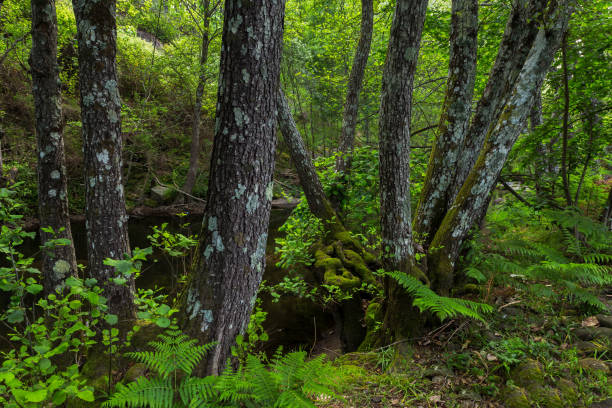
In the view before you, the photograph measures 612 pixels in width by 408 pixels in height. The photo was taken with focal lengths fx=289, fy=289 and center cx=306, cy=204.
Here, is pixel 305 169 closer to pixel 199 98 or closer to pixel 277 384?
pixel 277 384

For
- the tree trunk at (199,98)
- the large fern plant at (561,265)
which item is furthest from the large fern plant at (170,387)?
the tree trunk at (199,98)

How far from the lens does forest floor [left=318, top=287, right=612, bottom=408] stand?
7.44ft

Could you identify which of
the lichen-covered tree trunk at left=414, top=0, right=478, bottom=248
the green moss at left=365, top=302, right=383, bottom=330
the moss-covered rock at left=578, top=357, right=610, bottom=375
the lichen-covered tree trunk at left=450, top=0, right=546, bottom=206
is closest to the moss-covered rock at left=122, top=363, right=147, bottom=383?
the green moss at left=365, top=302, right=383, bottom=330

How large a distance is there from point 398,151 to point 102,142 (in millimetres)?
3067

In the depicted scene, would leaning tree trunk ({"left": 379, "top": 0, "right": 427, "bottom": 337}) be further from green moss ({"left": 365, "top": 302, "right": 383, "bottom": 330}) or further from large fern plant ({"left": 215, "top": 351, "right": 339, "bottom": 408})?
large fern plant ({"left": 215, "top": 351, "right": 339, "bottom": 408})

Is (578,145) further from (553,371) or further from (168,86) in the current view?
(168,86)

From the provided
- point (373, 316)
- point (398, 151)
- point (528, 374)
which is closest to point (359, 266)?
point (373, 316)

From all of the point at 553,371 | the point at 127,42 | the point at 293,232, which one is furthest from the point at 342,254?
the point at 127,42

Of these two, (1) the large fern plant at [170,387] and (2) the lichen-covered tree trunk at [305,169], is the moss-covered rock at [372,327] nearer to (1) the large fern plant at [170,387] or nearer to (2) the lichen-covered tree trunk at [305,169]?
(2) the lichen-covered tree trunk at [305,169]

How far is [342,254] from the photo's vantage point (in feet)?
17.5

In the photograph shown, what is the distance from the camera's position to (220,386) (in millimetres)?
1685

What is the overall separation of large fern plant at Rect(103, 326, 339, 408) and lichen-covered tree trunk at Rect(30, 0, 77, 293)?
2505 millimetres

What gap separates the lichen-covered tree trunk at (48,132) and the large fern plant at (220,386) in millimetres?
2505

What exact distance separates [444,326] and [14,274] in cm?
377
